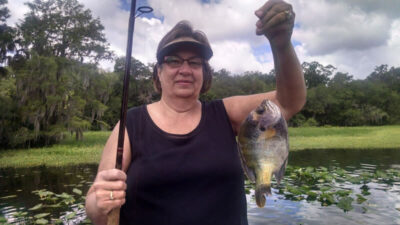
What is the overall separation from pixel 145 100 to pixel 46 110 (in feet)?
56.2

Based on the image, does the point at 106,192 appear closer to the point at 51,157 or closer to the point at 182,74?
the point at 182,74

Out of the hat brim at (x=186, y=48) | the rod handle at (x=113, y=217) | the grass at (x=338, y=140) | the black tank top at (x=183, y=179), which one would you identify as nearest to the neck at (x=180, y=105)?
the black tank top at (x=183, y=179)

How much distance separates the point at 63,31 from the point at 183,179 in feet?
88.5

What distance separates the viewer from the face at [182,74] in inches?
87.0

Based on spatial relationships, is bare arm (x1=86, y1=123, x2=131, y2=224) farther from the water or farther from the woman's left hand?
the water

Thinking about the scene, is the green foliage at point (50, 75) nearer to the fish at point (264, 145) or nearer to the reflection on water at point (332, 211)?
the reflection on water at point (332, 211)

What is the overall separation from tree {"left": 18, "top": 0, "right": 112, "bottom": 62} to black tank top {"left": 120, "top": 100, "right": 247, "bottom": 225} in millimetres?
25029

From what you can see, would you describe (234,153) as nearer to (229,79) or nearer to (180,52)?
(180,52)

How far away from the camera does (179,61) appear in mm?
2213

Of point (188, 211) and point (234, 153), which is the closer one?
point (188, 211)

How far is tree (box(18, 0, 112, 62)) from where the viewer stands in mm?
24594

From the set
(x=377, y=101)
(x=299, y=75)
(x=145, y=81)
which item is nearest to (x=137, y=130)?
(x=299, y=75)

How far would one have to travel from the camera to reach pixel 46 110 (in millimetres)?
23297

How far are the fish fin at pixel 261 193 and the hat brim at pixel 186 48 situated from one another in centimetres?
95
